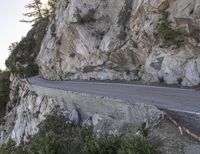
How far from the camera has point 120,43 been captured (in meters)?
38.8

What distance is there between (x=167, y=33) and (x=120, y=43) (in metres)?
8.93

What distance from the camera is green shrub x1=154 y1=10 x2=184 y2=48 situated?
30.3 m

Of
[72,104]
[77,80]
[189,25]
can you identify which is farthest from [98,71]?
[189,25]

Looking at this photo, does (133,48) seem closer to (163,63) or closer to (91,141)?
(163,63)

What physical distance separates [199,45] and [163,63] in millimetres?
4407

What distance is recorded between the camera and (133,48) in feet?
121

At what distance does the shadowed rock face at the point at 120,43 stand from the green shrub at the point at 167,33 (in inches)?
14.0

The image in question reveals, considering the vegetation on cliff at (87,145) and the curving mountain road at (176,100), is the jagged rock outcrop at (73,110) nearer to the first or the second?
the curving mountain road at (176,100)

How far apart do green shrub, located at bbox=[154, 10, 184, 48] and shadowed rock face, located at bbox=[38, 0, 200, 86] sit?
356 millimetres

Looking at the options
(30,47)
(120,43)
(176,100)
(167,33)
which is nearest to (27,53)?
(30,47)

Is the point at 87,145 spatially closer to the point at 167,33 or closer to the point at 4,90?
the point at 167,33

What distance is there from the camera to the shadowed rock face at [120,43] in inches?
1158

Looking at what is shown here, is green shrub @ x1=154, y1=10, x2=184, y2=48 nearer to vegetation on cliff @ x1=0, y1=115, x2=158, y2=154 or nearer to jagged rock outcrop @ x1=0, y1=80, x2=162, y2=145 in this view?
jagged rock outcrop @ x1=0, y1=80, x2=162, y2=145

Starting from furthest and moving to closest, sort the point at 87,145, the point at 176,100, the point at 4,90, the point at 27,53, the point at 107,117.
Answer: the point at 27,53 → the point at 4,90 → the point at 107,117 → the point at 176,100 → the point at 87,145
